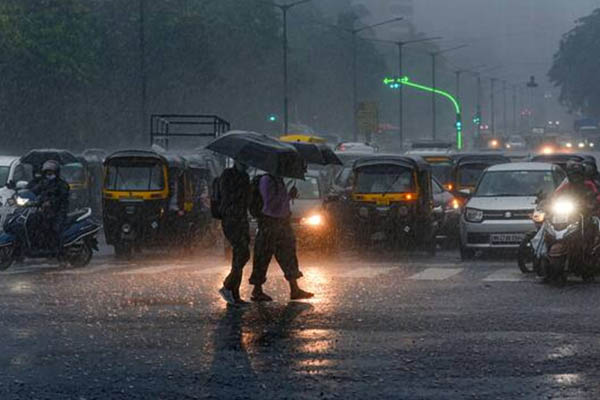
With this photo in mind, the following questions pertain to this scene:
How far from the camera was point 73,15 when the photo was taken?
7131 centimetres

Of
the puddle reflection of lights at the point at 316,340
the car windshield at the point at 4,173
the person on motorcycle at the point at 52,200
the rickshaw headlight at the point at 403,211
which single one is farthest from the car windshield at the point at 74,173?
the puddle reflection of lights at the point at 316,340

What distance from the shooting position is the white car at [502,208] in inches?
988

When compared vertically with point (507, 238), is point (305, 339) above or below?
below

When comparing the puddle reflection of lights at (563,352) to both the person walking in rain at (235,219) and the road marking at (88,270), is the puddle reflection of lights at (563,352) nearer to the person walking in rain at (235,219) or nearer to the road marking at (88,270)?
the person walking in rain at (235,219)

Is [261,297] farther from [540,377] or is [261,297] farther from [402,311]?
[540,377]

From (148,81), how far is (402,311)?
6865 centimetres

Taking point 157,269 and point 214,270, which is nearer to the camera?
point 214,270

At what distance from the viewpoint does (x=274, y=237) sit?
17.0m

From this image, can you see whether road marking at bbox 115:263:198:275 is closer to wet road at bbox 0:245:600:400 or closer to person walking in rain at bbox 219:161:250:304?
wet road at bbox 0:245:600:400

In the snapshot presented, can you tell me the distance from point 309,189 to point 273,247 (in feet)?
37.8

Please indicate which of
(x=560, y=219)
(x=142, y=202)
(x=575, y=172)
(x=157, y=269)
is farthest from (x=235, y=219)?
(x=142, y=202)

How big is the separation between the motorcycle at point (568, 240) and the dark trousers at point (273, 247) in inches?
152

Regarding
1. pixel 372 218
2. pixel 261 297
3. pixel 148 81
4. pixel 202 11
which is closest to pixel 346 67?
pixel 202 11

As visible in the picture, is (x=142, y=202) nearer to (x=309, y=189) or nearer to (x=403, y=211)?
(x=309, y=189)
